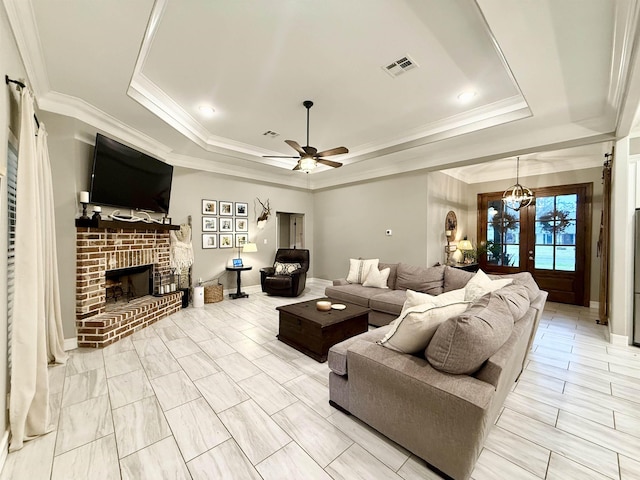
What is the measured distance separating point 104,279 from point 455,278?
16.1 ft

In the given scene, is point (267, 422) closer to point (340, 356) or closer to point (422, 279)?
point (340, 356)

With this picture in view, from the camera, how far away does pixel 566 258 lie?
5.31 metres

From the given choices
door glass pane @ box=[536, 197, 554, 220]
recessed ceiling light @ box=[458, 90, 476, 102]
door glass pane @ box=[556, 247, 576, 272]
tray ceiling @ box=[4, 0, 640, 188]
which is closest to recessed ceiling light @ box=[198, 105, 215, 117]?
tray ceiling @ box=[4, 0, 640, 188]

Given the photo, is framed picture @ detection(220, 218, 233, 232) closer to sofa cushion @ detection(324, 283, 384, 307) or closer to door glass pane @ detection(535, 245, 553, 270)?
sofa cushion @ detection(324, 283, 384, 307)

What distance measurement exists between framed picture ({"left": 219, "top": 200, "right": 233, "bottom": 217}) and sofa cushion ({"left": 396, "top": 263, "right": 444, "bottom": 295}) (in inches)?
150

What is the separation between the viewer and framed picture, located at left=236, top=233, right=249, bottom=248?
600 cm

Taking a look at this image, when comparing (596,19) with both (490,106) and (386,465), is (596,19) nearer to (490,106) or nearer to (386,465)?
(490,106)

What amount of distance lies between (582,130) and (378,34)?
3.11 metres

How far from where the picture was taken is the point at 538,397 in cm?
224

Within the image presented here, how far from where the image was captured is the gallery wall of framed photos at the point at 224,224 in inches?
217

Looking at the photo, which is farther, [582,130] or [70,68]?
[582,130]

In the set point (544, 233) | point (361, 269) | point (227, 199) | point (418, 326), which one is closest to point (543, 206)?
point (544, 233)

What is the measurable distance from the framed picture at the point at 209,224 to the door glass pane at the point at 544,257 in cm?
692

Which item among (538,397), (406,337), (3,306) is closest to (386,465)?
(406,337)
